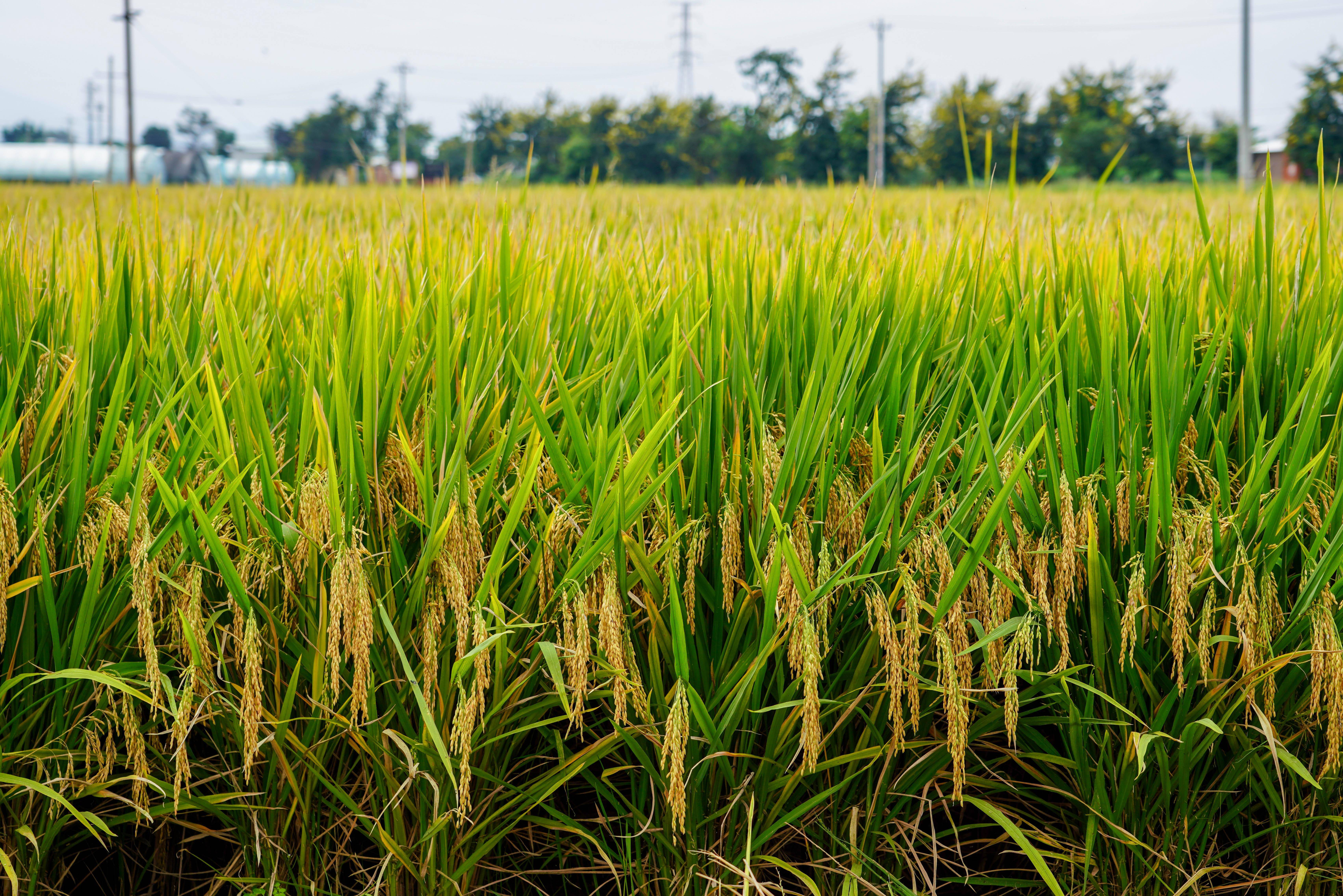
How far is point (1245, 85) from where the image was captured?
58.2ft

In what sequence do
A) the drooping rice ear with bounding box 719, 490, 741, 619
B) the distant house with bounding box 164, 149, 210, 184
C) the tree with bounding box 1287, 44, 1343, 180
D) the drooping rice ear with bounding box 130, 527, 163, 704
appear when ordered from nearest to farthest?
1. the drooping rice ear with bounding box 130, 527, 163, 704
2. the drooping rice ear with bounding box 719, 490, 741, 619
3. the tree with bounding box 1287, 44, 1343, 180
4. the distant house with bounding box 164, 149, 210, 184

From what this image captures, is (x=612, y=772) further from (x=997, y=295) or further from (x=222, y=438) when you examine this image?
(x=997, y=295)

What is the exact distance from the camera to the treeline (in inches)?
1352

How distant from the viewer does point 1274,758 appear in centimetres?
106

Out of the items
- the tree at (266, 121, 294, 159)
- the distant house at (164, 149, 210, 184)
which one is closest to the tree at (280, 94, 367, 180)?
the tree at (266, 121, 294, 159)

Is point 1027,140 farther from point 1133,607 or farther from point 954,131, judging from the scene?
point 1133,607

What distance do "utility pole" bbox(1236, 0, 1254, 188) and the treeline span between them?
33.1 feet

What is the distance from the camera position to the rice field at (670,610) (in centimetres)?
103

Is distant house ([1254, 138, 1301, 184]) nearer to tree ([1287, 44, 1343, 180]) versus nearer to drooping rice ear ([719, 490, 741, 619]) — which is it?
tree ([1287, 44, 1343, 180])

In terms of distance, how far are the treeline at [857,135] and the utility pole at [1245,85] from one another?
10079 millimetres

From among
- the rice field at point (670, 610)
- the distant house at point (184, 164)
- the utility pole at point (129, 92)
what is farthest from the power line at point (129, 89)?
the rice field at point (670, 610)

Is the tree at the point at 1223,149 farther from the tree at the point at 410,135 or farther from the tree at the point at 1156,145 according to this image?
the tree at the point at 410,135

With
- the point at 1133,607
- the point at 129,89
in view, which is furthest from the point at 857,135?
the point at 1133,607

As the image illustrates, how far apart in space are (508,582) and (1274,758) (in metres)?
0.96
